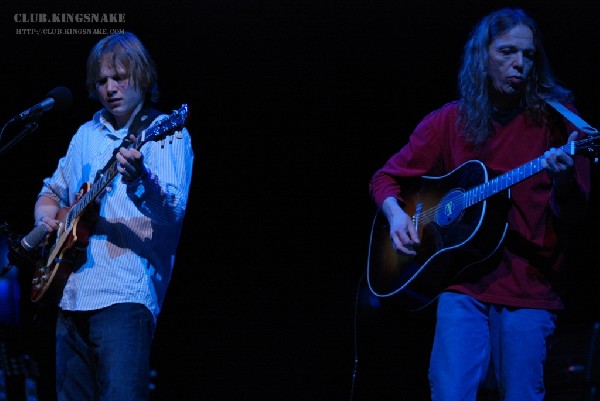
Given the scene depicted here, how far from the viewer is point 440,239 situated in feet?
9.73

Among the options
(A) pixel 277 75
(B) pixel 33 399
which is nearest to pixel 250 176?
(A) pixel 277 75

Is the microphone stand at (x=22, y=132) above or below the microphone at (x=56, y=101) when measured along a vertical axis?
below

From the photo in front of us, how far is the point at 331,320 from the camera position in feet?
14.7

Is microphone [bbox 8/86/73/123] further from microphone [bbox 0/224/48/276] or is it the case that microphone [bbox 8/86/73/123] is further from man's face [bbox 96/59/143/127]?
microphone [bbox 0/224/48/276]

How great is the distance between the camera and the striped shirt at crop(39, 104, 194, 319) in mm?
2852

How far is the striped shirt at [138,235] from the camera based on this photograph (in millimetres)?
2852

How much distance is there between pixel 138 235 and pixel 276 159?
175 cm

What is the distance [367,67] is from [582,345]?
200 centimetres

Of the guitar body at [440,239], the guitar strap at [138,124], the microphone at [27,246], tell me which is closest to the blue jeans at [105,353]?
the microphone at [27,246]

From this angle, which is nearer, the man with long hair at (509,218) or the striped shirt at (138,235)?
the man with long hair at (509,218)

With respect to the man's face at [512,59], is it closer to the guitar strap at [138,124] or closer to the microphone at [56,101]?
the guitar strap at [138,124]

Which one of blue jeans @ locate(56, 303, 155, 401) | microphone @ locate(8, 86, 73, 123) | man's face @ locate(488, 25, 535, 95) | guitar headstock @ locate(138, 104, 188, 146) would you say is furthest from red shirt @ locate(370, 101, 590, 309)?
microphone @ locate(8, 86, 73, 123)

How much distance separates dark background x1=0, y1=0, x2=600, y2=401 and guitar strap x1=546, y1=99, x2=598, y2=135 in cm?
145

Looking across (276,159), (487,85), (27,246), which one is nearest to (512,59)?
(487,85)
